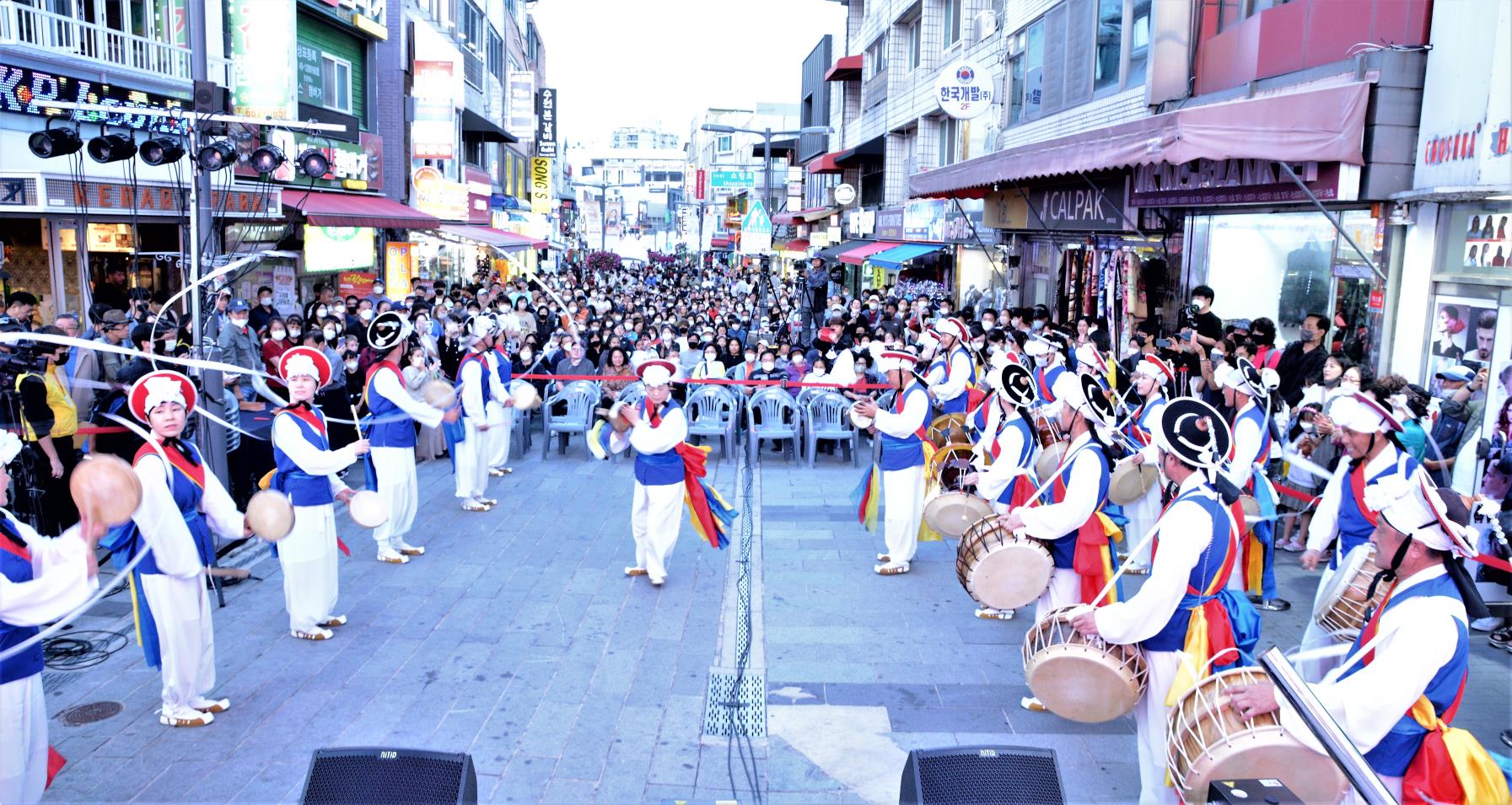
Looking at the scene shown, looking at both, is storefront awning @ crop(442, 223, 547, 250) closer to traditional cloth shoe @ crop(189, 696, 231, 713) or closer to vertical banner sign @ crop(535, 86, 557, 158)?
vertical banner sign @ crop(535, 86, 557, 158)

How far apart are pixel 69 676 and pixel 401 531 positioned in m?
2.78

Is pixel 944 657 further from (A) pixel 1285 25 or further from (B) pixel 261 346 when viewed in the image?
(B) pixel 261 346

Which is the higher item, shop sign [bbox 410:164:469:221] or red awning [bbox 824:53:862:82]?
red awning [bbox 824:53:862:82]

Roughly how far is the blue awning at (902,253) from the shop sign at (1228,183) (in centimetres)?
1042

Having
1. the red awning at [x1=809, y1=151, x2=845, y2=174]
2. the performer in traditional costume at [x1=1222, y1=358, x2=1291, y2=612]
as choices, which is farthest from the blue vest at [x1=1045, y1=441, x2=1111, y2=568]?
the red awning at [x1=809, y1=151, x2=845, y2=174]

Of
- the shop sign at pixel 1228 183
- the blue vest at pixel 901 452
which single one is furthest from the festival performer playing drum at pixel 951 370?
the shop sign at pixel 1228 183

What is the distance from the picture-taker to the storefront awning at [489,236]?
2567cm

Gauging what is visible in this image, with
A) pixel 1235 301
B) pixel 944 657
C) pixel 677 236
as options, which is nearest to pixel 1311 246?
pixel 1235 301

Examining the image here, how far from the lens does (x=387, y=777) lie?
364cm

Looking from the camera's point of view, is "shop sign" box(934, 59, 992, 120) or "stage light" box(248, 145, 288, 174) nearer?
"stage light" box(248, 145, 288, 174)

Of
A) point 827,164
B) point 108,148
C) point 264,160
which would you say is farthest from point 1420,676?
point 827,164

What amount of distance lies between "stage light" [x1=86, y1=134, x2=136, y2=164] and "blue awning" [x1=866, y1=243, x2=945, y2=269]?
16.4 m

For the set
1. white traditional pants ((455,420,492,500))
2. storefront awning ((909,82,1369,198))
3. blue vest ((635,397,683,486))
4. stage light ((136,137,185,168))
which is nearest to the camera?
blue vest ((635,397,683,486))

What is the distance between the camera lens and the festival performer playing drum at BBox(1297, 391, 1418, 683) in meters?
Result: 5.64
